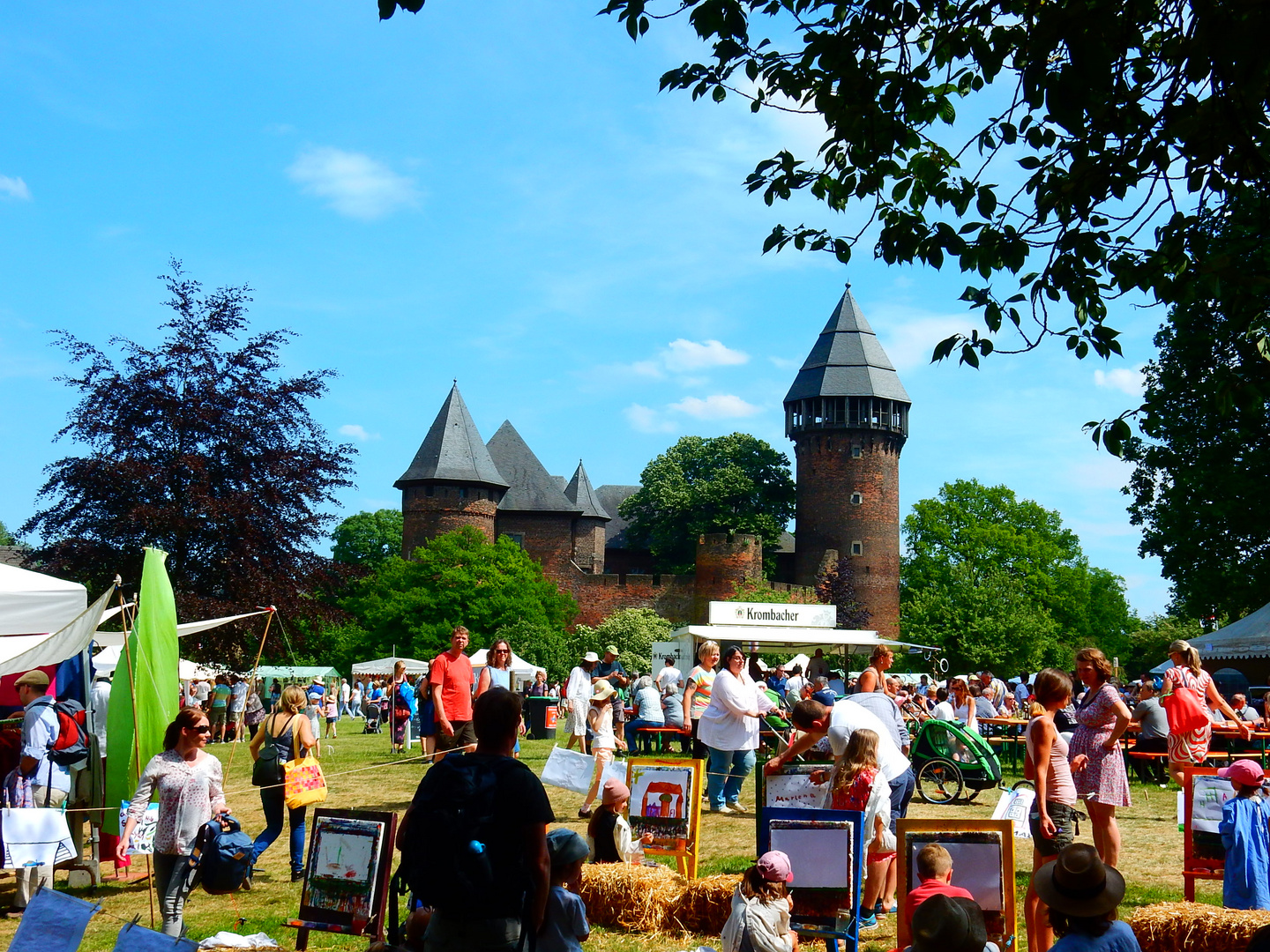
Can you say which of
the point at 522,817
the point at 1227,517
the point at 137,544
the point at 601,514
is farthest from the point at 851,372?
the point at 522,817

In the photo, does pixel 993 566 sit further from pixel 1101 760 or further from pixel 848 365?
pixel 1101 760

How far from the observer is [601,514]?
7038 cm

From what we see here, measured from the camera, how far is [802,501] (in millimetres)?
63062

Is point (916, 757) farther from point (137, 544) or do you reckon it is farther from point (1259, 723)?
point (137, 544)

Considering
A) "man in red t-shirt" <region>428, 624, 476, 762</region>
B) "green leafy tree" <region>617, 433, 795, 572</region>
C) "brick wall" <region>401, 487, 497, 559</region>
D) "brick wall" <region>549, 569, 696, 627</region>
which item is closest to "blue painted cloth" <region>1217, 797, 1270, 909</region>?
"man in red t-shirt" <region>428, 624, 476, 762</region>

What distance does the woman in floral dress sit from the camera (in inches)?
262

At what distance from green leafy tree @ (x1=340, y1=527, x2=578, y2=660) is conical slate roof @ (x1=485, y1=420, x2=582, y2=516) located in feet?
22.9

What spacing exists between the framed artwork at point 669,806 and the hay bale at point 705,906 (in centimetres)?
85

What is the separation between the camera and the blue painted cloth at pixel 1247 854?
6.31 meters

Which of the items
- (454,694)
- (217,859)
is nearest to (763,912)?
(217,859)

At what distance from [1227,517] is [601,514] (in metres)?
48.0

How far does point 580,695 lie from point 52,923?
40.5ft

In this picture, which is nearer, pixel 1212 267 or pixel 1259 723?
pixel 1212 267

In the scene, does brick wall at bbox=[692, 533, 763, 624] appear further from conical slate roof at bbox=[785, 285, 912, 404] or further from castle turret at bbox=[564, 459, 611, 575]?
conical slate roof at bbox=[785, 285, 912, 404]
